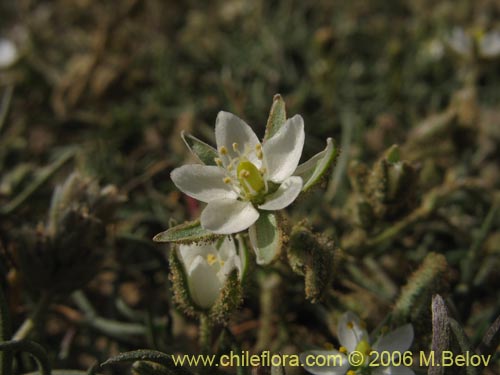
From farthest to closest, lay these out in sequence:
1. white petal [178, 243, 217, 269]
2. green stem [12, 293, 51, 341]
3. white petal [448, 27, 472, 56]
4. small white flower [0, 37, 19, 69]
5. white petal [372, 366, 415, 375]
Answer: small white flower [0, 37, 19, 69], white petal [448, 27, 472, 56], green stem [12, 293, 51, 341], white petal [178, 243, 217, 269], white petal [372, 366, 415, 375]

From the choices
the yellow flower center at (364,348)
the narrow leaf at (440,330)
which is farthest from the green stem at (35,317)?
the narrow leaf at (440,330)

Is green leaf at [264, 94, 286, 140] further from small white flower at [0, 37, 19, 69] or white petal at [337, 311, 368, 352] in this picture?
small white flower at [0, 37, 19, 69]

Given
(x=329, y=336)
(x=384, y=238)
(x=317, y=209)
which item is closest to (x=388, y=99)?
(x=317, y=209)

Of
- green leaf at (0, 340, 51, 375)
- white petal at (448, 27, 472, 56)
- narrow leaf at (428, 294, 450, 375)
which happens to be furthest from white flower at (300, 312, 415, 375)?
white petal at (448, 27, 472, 56)

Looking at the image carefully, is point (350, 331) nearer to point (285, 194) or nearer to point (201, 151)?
point (285, 194)

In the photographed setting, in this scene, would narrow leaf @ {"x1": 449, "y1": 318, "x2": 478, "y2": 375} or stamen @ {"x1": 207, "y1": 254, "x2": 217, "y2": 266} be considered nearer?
narrow leaf @ {"x1": 449, "y1": 318, "x2": 478, "y2": 375}

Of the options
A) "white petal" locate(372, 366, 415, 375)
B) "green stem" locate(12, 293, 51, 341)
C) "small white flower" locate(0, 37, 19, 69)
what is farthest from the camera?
"small white flower" locate(0, 37, 19, 69)
